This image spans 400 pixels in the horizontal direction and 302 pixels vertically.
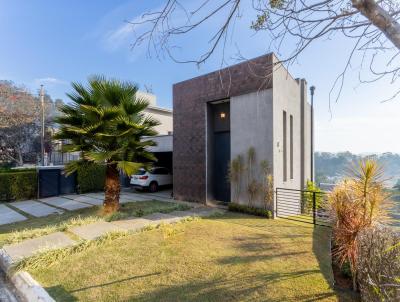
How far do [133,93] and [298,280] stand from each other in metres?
7.29

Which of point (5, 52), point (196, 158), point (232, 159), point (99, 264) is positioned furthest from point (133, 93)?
point (5, 52)

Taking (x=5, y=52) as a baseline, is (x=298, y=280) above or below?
below

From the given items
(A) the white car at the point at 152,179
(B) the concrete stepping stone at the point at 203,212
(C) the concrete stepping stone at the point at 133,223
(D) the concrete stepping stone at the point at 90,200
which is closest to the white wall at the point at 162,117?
(A) the white car at the point at 152,179

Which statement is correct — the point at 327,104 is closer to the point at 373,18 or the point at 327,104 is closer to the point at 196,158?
the point at 373,18

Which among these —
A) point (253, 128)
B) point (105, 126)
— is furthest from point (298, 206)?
point (105, 126)

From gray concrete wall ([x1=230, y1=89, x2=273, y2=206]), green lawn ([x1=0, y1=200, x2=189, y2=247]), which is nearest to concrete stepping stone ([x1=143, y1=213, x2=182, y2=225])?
green lawn ([x1=0, y1=200, x2=189, y2=247])

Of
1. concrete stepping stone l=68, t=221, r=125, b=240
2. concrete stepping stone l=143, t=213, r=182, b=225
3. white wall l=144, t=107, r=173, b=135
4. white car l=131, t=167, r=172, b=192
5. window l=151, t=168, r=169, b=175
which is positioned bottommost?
concrete stepping stone l=143, t=213, r=182, b=225

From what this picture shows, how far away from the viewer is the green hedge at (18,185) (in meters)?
10.9

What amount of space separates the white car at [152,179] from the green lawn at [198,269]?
7896 mm

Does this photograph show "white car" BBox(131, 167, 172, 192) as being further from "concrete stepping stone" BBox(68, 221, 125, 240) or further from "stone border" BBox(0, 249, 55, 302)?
"stone border" BBox(0, 249, 55, 302)

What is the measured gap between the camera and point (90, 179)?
13.5 meters

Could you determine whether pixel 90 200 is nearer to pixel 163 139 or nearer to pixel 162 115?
pixel 163 139

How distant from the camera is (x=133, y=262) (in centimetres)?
413

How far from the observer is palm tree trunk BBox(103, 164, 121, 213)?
7906mm
